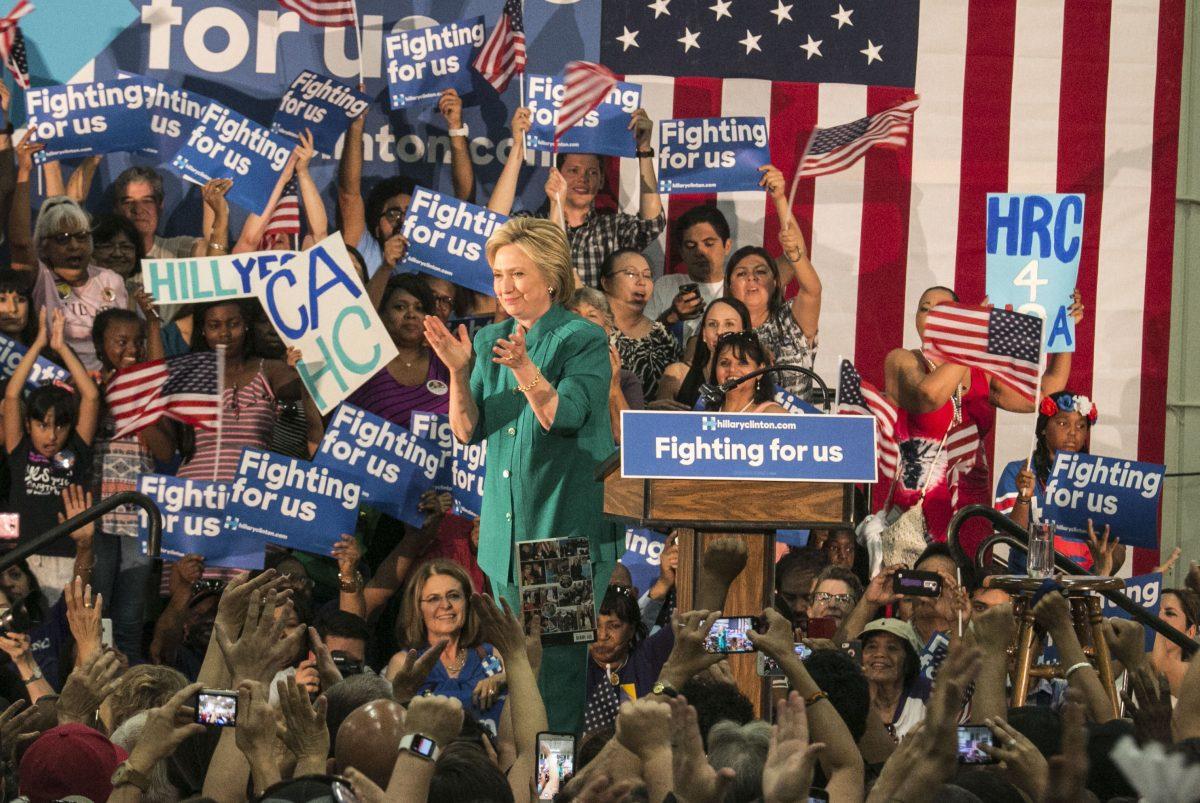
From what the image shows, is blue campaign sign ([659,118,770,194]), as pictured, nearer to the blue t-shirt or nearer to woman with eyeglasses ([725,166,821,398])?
woman with eyeglasses ([725,166,821,398])

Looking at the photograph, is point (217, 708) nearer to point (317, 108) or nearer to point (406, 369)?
point (406, 369)

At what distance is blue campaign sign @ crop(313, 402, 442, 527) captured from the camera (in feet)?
22.2

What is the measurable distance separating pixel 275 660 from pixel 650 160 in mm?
5057

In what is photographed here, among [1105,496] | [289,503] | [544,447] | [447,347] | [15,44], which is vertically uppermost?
[15,44]

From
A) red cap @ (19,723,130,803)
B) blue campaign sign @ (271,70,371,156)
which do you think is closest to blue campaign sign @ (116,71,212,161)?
blue campaign sign @ (271,70,371,156)

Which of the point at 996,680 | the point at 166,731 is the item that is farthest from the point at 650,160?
the point at 166,731

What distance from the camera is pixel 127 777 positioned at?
255 cm

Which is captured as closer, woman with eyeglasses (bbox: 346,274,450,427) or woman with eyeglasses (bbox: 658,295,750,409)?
woman with eyeglasses (bbox: 346,274,450,427)

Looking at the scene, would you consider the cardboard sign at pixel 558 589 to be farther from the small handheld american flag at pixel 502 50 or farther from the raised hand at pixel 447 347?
the small handheld american flag at pixel 502 50

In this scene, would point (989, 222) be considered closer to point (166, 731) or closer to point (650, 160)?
point (650, 160)

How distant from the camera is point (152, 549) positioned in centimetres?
489

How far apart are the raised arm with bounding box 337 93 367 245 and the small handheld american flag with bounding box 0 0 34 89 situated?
55.6 inches

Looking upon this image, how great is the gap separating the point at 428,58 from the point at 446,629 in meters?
3.13

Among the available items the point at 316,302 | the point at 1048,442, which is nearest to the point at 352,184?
the point at 316,302
